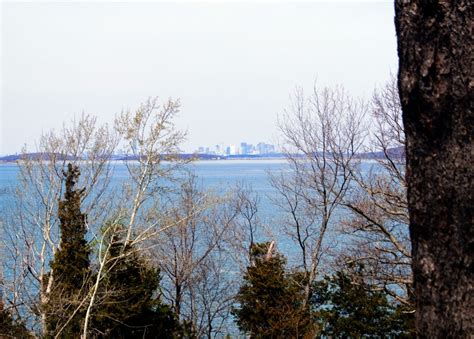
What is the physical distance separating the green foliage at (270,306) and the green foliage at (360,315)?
0.79 meters

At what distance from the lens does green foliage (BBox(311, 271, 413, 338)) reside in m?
11.9

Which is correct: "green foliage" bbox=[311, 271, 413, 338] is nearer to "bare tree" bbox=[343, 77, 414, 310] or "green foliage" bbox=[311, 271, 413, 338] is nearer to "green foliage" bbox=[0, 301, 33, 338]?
"bare tree" bbox=[343, 77, 414, 310]

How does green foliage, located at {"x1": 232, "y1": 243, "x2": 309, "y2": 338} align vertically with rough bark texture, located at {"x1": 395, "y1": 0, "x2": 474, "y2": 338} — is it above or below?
below

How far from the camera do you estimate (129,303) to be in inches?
472

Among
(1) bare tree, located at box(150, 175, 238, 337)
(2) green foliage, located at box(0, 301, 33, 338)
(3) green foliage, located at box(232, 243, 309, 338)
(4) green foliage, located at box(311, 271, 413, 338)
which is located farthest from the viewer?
(1) bare tree, located at box(150, 175, 238, 337)

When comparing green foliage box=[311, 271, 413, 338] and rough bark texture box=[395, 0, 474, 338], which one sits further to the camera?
green foliage box=[311, 271, 413, 338]

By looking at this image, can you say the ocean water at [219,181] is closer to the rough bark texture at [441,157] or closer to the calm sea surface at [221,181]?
the calm sea surface at [221,181]

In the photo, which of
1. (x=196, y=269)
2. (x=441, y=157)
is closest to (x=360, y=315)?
(x=196, y=269)

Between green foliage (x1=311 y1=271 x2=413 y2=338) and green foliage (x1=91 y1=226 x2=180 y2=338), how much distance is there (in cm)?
374

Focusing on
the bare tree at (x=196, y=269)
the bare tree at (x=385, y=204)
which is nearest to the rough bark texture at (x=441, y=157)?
the bare tree at (x=385, y=204)

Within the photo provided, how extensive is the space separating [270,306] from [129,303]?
3218 millimetres

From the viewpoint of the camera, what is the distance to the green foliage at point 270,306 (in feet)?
38.1

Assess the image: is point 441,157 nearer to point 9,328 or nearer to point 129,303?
point 9,328

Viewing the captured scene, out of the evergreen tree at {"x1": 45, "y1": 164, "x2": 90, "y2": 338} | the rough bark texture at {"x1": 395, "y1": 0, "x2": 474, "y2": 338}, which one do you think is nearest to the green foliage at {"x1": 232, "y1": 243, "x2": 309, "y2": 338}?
the evergreen tree at {"x1": 45, "y1": 164, "x2": 90, "y2": 338}
